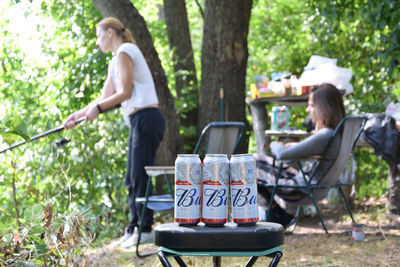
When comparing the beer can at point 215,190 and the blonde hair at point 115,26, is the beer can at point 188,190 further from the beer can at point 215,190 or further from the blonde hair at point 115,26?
the blonde hair at point 115,26

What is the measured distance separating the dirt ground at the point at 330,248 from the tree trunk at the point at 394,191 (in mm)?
98

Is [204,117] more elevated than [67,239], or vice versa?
[204,117]

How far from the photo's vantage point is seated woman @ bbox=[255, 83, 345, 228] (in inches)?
167

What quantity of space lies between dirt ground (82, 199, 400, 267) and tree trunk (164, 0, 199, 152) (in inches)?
71.1

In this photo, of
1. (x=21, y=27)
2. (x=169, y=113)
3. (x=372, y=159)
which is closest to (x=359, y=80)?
(x=372, y=159)

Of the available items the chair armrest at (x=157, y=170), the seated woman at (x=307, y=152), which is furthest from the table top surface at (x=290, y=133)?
the chair armrest at (x=157, y=170)

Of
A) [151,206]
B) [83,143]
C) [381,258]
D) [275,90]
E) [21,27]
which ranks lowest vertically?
[381,258]

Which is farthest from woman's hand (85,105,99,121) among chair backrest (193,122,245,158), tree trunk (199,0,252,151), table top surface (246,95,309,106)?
tree trunk (199,0,252,151)

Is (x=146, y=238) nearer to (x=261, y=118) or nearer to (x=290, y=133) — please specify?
(x=290, y=133)

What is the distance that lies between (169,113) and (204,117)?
0.65 m

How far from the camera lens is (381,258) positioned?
11.9 ft

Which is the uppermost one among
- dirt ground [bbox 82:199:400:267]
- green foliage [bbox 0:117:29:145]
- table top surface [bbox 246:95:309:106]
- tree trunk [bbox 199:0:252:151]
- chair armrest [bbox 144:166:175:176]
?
tree trunk [bbox 199:0:252:151]

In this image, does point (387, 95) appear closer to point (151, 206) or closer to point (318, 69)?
point (318, 69)

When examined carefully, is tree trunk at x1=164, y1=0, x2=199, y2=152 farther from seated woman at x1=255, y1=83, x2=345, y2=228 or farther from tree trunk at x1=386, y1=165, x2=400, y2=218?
tree trunk at x1=386, y1=165, x2=400, y2=218
